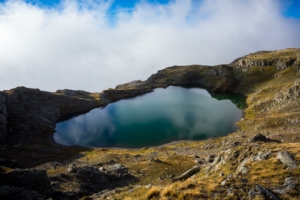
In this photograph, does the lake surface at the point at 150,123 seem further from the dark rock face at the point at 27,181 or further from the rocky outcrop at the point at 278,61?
the dark rock face at the point at 27,181

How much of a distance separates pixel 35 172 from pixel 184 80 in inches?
7091

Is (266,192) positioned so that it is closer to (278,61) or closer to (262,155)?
(262,155)

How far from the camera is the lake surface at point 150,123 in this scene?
79.2 meters

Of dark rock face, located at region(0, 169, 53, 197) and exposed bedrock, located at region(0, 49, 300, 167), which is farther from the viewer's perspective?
exposed bedrock, located at region(0, 49, 300, 167)

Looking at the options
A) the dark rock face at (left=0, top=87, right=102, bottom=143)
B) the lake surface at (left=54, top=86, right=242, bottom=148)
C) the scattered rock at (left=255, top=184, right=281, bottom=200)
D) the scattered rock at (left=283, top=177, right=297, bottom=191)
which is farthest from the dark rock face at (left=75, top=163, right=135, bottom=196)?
the dark rock face at (left=0, top=87, right=102, bottom=143)

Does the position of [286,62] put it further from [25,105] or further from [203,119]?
[25,105]

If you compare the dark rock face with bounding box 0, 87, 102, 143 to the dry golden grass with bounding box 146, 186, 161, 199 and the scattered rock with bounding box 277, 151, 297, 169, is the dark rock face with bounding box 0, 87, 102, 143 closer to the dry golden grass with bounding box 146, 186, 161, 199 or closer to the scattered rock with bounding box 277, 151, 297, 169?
the dry golden grass with bounding box 146, 186, 161, 199

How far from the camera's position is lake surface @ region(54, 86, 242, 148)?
79188 mm

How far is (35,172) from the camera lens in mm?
23422

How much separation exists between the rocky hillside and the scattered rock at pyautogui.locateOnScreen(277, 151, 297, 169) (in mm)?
74

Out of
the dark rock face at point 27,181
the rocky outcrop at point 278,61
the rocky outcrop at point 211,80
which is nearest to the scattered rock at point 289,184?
the dark rock face at point 27,181

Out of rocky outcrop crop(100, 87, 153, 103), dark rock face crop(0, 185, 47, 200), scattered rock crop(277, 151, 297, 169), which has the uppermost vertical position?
rocky outcrop crop(100, 87, 153, 103)

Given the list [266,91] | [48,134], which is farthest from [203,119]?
[48,134]

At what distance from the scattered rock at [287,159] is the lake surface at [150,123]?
177 ft
